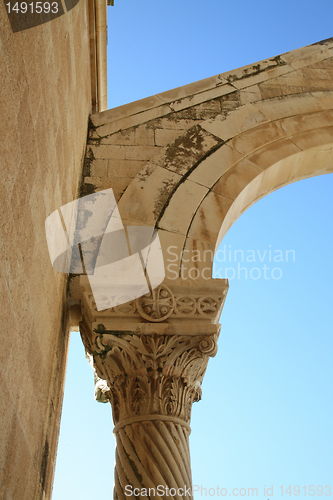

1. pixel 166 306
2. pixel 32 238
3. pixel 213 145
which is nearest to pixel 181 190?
pixel 213 145

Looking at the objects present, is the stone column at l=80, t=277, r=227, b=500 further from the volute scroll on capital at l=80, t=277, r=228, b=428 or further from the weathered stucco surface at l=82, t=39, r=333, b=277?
the weathered stucco surface at l=82, t=39, r=333, b=277

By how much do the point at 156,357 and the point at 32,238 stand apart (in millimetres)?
1413

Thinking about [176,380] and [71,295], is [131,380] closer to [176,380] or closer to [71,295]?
[176,380]

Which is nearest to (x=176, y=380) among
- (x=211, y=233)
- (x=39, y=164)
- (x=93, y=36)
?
(x=211, y=233)

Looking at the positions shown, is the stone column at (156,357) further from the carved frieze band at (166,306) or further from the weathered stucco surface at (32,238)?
the weathered stucco surface at (32,238)

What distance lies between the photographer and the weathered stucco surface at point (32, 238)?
6.59 ft

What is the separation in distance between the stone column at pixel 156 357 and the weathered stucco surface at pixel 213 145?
0.43 m

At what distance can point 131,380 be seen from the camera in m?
3.45

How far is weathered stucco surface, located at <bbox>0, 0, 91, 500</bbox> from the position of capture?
2.01 m

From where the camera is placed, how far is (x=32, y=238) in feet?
8.13

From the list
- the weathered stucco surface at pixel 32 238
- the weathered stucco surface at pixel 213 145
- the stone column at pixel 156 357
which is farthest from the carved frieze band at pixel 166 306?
the weathered stucco surface at pixel 32 238

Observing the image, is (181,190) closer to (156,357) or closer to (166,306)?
(166,306)

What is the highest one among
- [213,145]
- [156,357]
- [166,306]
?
[213,145]

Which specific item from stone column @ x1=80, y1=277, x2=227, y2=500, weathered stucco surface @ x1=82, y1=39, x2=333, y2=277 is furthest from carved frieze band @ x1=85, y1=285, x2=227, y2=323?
weathered stucco surface @ x1=82, y1=39, x2=333, y2=277
